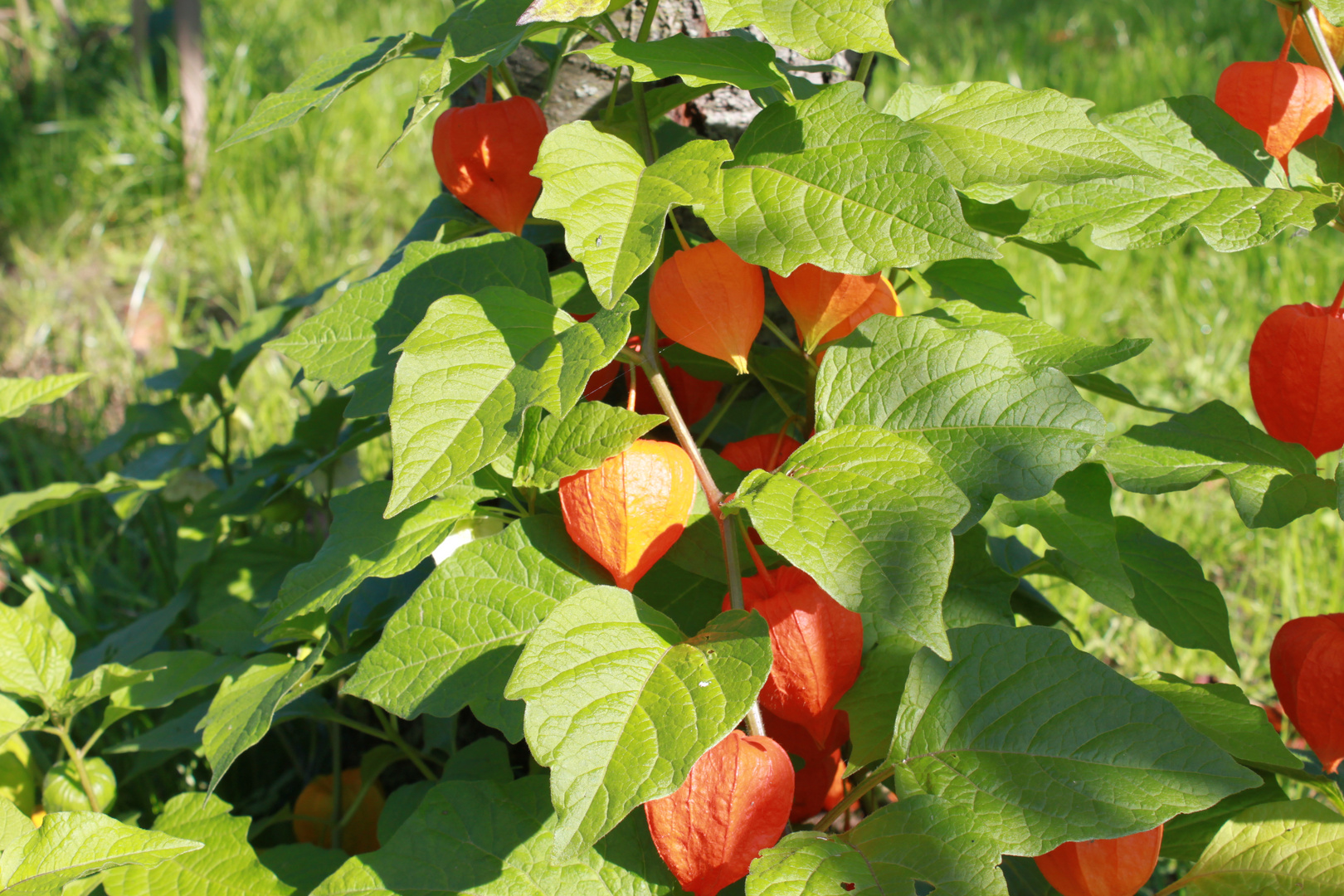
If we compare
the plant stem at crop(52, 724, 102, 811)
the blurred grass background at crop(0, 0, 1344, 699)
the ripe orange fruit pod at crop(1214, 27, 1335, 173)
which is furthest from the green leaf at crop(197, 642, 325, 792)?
the blurred grass background at crop(0, 0, 1344, 699)

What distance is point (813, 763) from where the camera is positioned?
3.00 ft

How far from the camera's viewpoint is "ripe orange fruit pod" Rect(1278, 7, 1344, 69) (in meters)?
0.88

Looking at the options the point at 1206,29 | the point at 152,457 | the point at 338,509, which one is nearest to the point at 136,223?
the point at 152,457

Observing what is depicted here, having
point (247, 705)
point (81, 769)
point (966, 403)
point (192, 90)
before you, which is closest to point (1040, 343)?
point (966, 403)

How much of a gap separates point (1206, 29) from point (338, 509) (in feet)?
14.2

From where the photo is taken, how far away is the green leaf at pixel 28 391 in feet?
3.82

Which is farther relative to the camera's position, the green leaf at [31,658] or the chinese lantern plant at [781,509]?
the green leaf at [31,658]

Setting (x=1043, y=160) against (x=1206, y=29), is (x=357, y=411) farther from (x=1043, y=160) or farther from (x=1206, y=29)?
(x=1206, y=29)

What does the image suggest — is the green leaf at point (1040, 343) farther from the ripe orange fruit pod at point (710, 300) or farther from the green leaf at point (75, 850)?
the green leaf at point (75, 850)

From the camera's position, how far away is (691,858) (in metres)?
0.66

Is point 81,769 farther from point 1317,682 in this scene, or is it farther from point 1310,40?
point 1310,40

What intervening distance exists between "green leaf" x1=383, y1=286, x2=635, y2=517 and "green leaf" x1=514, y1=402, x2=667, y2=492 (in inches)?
1.9

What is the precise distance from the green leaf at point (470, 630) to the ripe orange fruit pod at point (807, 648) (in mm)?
166

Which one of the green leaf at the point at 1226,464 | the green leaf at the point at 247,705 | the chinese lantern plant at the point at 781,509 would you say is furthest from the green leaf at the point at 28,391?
the green leaf at the point at 1226,464
